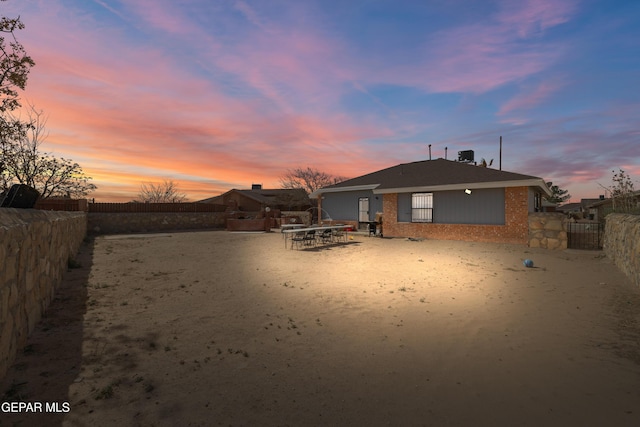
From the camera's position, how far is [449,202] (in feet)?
56.3

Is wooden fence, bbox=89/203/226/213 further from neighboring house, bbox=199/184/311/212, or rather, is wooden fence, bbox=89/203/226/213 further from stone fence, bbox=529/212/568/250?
stone fence, bbox=529/212/568/250

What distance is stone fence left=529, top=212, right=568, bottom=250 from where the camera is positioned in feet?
44.1

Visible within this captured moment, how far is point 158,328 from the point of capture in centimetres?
481

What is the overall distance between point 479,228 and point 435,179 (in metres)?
3.93

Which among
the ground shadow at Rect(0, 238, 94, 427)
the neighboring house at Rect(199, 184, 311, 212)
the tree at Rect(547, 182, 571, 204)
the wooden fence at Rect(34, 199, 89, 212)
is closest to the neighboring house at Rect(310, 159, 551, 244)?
the ground shadow at Rect(0, 238, 94, 427)

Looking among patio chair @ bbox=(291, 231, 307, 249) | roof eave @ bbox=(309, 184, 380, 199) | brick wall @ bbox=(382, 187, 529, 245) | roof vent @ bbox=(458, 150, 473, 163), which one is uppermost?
roof vent @ bbox=(458, 150, 473, 163)

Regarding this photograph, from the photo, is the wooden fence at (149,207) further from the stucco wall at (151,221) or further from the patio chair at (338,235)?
the patio chair at (338,235)

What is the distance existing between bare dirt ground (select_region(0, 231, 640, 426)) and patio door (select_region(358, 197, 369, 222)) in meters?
14.1

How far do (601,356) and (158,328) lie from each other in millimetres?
6221

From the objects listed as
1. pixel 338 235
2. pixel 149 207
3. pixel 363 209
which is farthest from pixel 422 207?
pixel 149 207

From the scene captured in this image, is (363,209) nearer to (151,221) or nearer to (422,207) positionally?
(422,207)

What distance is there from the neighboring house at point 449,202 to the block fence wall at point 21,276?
16.4m

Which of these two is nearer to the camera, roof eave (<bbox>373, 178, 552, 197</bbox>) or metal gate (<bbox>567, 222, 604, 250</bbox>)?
metal gate (<bbox>567, 222, 604, 250</bbox>)

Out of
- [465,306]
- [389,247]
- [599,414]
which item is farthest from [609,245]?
[599,414]
